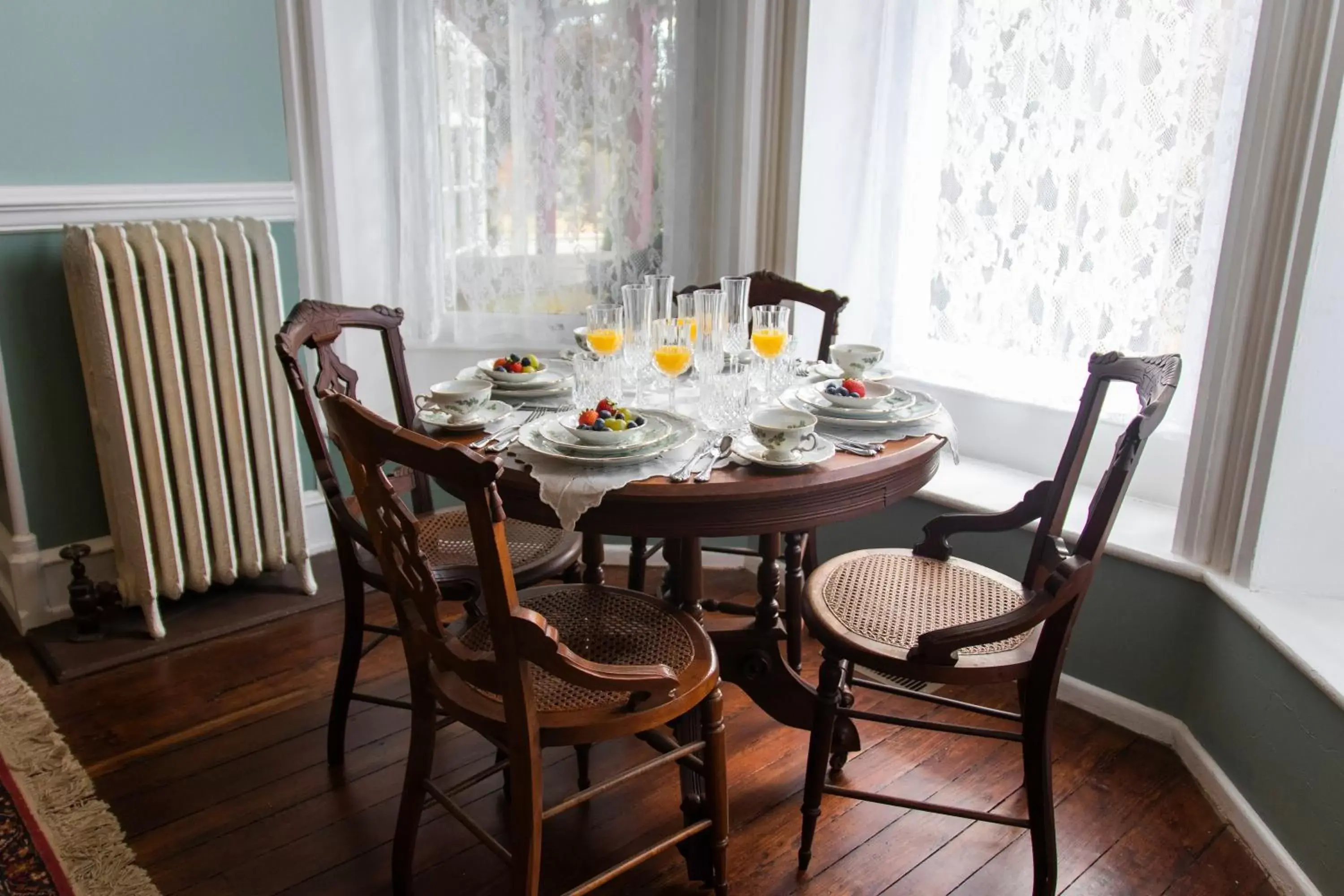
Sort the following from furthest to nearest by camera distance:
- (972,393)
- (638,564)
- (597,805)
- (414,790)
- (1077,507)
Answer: (972,393), (1077,507), (638,564), (597,805), (414,790)

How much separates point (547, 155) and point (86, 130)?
119cm

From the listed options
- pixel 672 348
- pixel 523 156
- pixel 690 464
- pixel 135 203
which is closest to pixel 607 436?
pixel 690 464

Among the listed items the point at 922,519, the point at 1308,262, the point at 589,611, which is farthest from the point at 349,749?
the point at 1308,262

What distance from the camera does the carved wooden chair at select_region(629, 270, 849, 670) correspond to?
2164 millimetres

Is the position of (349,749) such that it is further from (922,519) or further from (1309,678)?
(1309,678)

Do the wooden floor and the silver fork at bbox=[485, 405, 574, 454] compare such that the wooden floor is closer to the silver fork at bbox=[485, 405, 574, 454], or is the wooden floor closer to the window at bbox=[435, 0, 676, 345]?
the silver fork at bbox=[485, 405, 574, 454]

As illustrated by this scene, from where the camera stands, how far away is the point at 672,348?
1860 mm

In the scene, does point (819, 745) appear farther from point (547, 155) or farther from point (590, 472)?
point (547, 155)

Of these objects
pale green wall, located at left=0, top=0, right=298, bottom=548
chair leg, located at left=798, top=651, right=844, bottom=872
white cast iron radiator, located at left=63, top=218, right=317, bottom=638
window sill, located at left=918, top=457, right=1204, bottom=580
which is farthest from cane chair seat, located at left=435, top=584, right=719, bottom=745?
pale green wall, located at left=0, top=0, right=298, bottom=548

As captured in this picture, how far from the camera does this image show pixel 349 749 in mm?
2100

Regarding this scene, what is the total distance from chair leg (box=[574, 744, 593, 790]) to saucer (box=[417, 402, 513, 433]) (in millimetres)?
675

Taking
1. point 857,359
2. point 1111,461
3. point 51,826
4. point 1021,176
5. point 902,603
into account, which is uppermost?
point 1021,176

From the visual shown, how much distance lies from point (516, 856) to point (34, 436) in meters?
1.88

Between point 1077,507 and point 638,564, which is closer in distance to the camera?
point 638,564
